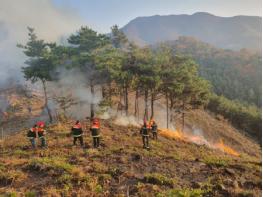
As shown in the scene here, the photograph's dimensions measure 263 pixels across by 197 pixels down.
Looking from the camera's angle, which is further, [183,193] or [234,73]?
[234,73]

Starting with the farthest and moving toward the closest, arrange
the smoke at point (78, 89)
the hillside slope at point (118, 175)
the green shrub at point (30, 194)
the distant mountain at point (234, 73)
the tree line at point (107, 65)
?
1. the distant mountain at point (234, 73)
2. the smoke at point (78, 89)
3. the tree line at point (107, 65)
4. the hillside slope at point (118, 175)
5. the green shrub at point (30, 194)

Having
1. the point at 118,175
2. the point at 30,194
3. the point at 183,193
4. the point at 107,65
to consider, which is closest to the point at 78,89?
the point at 107,65

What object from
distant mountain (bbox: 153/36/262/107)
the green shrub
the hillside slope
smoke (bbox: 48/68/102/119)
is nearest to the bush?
the hillside slope

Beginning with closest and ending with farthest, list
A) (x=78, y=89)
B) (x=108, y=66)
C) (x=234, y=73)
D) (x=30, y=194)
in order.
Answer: (x=30, y=194), (x=108, y=66), (x=78, y=89), (x=234, y=73)

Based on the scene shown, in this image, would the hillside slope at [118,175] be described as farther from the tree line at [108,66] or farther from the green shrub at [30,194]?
the tree line at [108,66]

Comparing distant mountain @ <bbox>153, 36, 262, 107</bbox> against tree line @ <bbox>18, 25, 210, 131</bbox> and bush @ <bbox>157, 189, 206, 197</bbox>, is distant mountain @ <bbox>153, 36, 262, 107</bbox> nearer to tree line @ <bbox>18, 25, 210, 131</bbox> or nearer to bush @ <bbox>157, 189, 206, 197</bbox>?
tree line @ <bbox>18, 25, 210, 131</bbox>

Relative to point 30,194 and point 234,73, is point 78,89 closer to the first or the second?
point 30,194

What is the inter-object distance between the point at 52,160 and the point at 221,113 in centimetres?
6572

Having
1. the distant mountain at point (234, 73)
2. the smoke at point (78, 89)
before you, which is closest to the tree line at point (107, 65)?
the smoke at point (78, 89)

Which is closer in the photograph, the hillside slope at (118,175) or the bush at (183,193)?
the bush at (183,193)

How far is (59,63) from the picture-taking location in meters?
36.1

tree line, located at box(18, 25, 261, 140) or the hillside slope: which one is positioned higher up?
tree line, located at box(18, 25, 261, 140)

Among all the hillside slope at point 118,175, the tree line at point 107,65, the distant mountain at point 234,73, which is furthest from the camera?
the distant mountain at point 234,73

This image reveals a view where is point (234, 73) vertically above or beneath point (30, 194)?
beneath
